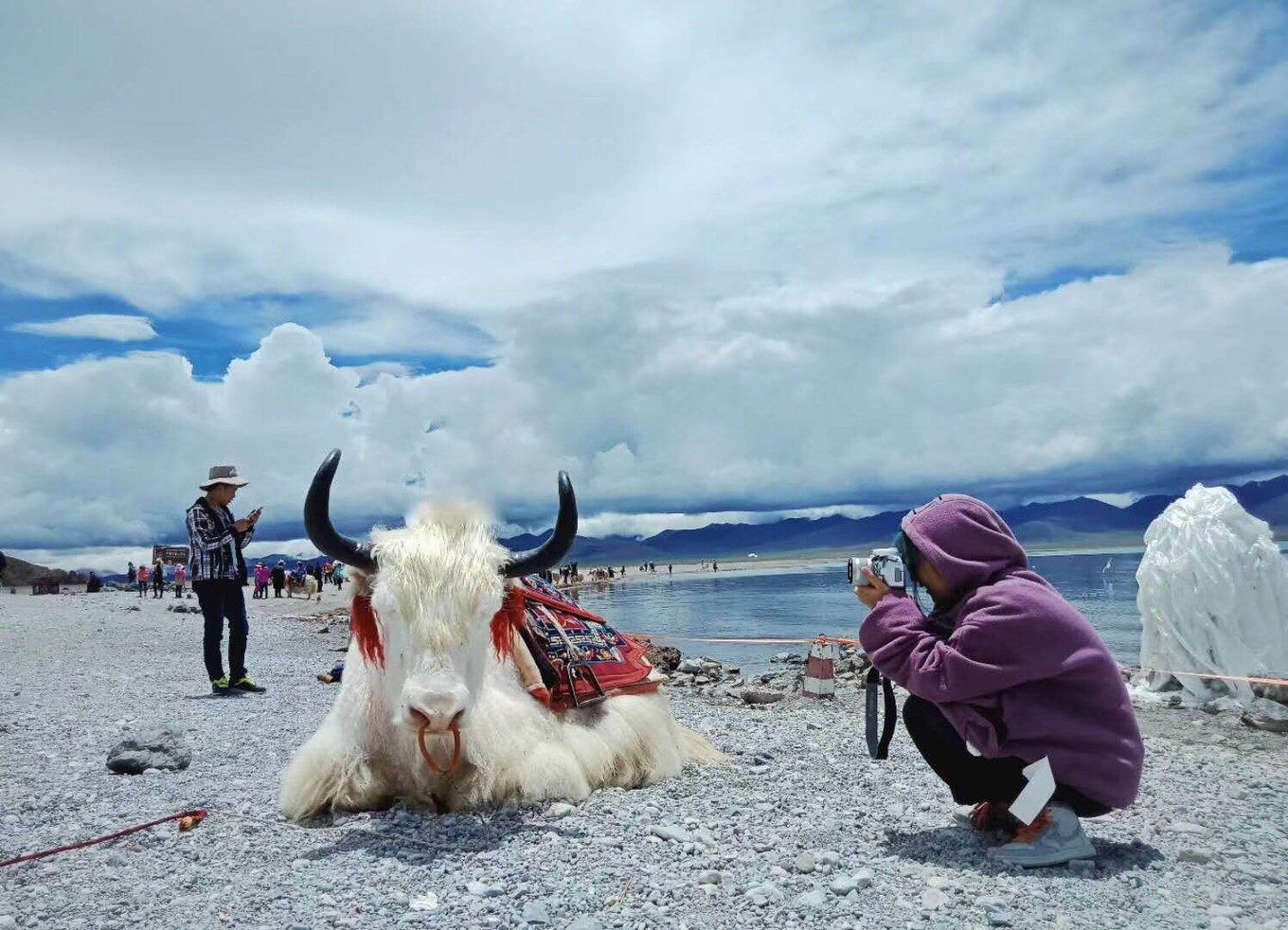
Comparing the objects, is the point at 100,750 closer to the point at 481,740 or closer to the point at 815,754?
the point at 481,740

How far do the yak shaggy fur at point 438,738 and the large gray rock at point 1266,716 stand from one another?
546 cm

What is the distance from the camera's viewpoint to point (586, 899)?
11.9 feet

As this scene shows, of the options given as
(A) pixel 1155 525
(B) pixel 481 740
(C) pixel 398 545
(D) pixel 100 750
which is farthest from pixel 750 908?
(A) pixel 1155 525

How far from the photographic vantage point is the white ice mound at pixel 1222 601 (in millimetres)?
9031

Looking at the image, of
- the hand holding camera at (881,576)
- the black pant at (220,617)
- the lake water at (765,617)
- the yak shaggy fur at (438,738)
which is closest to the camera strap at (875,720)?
the hand holding camera at (881,576)

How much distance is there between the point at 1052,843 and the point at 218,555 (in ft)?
25.1

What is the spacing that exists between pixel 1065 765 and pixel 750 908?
132 centimetres

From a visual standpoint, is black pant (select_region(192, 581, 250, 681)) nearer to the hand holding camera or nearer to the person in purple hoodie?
the hand holding camera

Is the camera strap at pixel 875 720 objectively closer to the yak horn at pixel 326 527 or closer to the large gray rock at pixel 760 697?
the yak horn at pixel 326 527

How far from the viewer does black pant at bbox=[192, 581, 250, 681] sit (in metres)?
9.14

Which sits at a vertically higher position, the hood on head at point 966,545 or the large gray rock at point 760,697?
the hood on head at point 966,545

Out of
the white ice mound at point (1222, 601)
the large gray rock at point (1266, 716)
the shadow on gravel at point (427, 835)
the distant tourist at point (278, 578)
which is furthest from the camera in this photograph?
the distant tourist at point (278, 578)

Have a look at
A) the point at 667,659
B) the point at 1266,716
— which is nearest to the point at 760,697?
the point at 667,659

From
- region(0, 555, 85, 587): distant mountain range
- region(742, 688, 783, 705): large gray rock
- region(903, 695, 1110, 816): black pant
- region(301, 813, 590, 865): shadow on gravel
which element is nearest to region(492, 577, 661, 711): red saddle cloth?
region(301, 813, 590, 865): shadow on gravel
